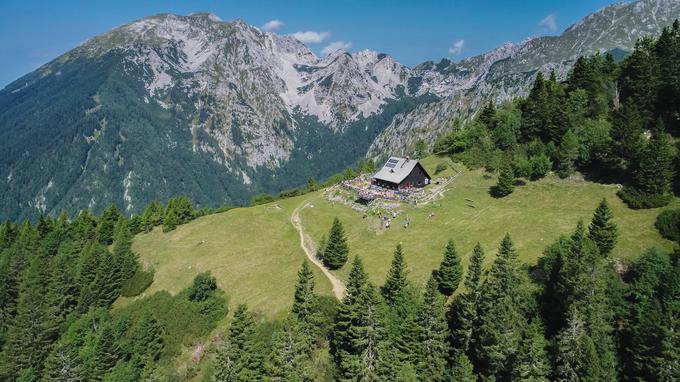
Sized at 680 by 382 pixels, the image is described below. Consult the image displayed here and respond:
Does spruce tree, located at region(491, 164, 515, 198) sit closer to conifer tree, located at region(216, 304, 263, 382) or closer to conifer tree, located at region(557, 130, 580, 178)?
conifer tree, located at region(557, 130, 580, 178)

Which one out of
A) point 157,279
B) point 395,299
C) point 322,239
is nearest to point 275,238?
point 322,239

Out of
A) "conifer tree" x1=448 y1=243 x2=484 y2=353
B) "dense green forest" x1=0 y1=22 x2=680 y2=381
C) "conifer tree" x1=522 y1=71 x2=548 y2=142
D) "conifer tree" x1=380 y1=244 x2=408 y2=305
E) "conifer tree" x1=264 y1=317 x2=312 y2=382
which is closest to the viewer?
"dense green forest" x1=0 y1=22 x2=680 y2=381

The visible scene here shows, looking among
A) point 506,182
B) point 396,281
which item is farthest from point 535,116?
point 396,281

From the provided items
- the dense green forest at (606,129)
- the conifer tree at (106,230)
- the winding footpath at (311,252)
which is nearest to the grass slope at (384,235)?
the winding footpath at (311,252)

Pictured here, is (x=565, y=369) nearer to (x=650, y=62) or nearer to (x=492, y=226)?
(x=492, y=226)

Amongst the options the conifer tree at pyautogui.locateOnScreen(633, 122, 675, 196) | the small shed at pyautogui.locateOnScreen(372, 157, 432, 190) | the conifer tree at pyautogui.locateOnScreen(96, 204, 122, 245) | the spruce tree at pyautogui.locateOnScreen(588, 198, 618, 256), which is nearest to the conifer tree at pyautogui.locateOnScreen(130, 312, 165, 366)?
the conifer tree at pyautogui.locateOnScreen(96, 204, 122, 245)

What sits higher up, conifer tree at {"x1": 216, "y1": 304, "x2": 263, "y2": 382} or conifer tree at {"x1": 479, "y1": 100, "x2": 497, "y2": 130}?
conifer tree at {"x1": 479, "y1": 100, "x2": 497, "y2": 130}
